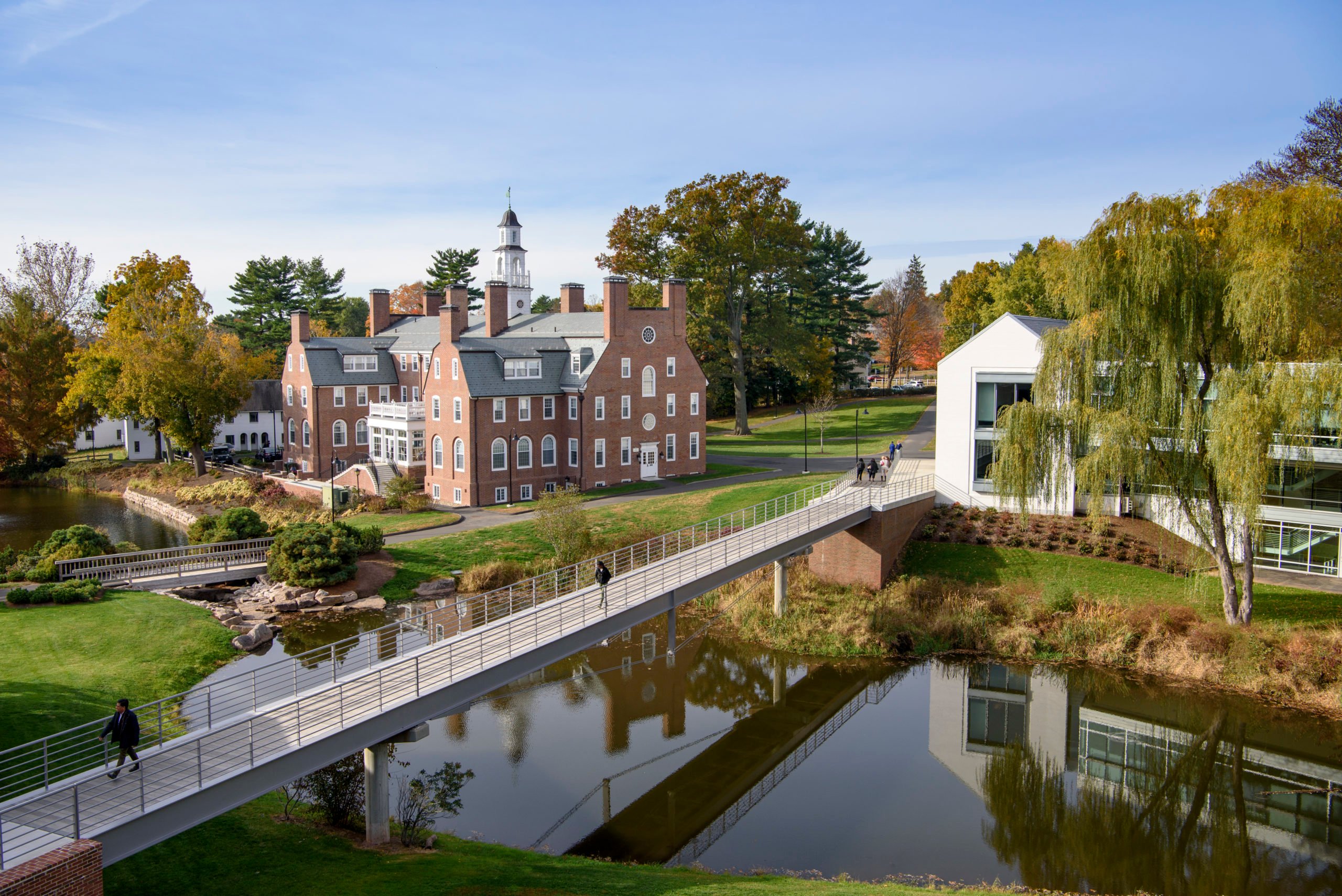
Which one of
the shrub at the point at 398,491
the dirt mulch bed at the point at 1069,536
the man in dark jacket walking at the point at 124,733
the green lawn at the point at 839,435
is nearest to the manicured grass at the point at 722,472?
the green lawn at the point at 839,435

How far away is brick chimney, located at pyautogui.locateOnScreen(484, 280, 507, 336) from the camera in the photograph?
52.8 metres

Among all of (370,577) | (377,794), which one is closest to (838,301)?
(370,577)

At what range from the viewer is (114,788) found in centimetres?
1385

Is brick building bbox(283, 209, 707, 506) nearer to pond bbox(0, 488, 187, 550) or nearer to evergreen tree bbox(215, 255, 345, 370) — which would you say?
pond bbox(0, 488, 187, 550)

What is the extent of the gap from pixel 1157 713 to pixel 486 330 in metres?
40.2

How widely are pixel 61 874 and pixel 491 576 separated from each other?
75.7 feet

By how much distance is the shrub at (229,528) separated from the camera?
37.0 m

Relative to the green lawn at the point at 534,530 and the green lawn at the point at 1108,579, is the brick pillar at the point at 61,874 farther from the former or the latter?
the green lawn at the point at 1108,579

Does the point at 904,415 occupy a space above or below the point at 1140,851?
above

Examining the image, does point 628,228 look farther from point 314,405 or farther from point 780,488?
point 780,488

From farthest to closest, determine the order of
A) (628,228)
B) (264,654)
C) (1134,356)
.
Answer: (628,228)
(264,654)
(1134,356)

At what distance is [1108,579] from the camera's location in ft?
103

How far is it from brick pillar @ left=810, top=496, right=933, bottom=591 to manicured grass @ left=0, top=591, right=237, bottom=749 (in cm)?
2036

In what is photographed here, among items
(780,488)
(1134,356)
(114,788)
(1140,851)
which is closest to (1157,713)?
(1140,851)
